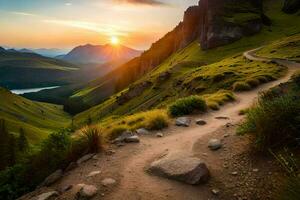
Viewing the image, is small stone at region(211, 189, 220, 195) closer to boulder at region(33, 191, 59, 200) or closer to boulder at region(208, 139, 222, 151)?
boulder at region(208, 139, 222, 151)

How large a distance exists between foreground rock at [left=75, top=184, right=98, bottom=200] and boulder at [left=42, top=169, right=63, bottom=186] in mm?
2292

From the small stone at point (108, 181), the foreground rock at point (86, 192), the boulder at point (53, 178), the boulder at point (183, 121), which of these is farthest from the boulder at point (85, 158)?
the boulder at point (183, 121)

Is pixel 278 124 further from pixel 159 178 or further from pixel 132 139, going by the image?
pixel 132 139

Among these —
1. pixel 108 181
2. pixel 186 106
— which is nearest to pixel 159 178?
pixel 108 181

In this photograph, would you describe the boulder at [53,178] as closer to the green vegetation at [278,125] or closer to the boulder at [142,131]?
the boulder at [142,131]

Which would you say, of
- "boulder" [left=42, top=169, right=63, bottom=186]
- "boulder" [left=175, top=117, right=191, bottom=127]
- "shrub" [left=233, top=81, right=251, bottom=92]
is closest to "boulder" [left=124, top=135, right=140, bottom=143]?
"boulder" [left=42, top=169, right=63, bottom=186]

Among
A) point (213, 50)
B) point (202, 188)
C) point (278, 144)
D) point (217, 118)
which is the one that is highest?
point (278, 144)

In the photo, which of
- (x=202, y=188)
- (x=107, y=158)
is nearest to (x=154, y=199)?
(x=202, y=188)

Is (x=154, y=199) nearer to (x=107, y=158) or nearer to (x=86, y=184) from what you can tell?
(x=86, y=184)

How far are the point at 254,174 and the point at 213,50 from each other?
332ft

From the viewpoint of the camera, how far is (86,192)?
1161 cm

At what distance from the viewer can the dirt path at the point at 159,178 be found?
36.6 feet

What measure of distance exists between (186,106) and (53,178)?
12046mm

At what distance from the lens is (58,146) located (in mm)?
16109
